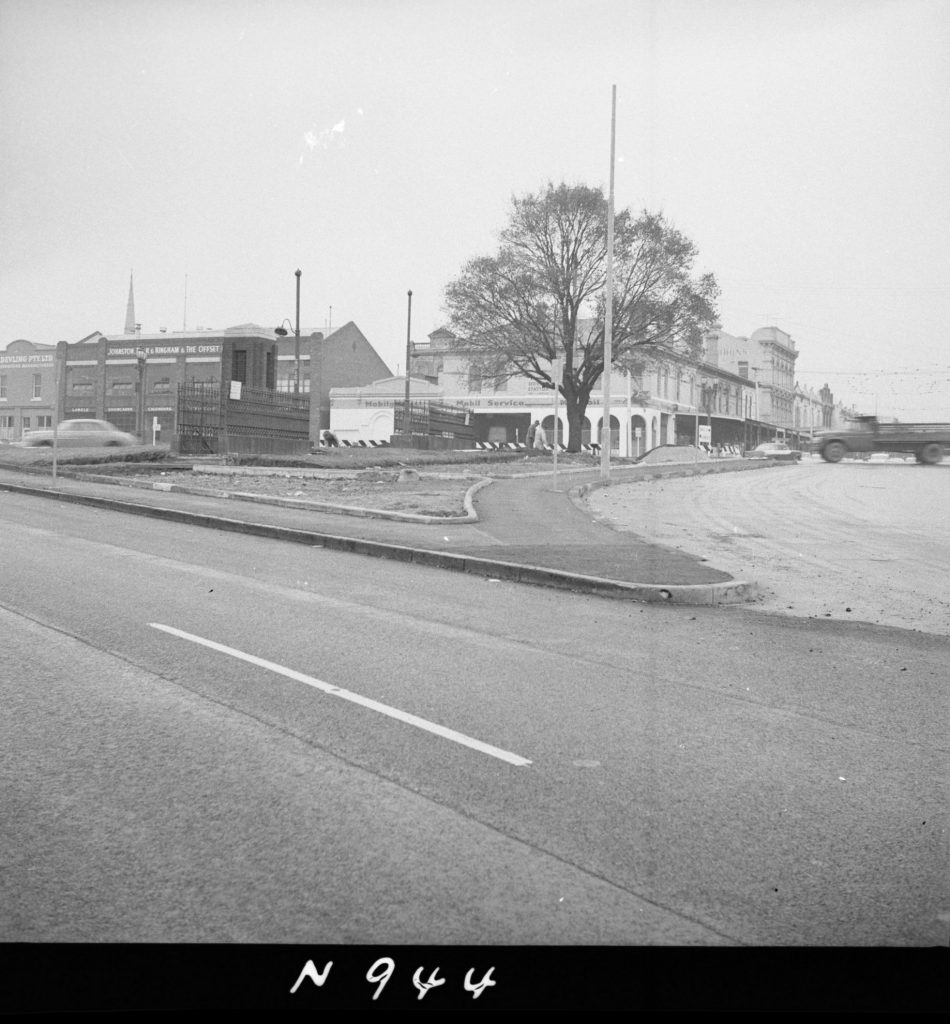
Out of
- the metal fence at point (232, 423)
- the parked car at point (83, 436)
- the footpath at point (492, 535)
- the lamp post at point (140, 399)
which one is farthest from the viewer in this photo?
the lamp post at point (140, 399)

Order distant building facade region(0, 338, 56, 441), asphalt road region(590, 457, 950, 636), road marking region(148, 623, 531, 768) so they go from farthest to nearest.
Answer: distant building facade region(0, 338, 56, 441) → asphalt road region(590, 457, 950, 636) → road marking region(148, 623, 531, 768)

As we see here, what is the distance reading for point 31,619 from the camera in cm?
782

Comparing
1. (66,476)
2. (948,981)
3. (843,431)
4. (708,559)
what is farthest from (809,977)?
(843,431)

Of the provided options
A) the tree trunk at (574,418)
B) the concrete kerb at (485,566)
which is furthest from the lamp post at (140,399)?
the concrete kerb at (485,566)

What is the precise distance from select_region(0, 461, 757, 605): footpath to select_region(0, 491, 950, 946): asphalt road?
2.15m

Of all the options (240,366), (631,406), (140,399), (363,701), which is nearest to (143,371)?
(140,399)

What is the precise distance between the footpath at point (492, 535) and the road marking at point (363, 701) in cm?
447

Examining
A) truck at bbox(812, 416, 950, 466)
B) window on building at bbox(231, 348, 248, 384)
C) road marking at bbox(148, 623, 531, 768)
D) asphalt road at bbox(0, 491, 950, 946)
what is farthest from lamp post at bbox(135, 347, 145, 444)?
road marking at bbox(148, 623, 531, 768)

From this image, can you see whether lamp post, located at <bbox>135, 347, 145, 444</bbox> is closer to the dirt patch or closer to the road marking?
the dirt patch

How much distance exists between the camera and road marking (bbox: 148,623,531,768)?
4766 millimetres

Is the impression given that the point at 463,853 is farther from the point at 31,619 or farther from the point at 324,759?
the point at 31,619

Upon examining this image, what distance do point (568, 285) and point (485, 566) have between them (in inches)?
1660

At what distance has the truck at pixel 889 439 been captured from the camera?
4331 cm

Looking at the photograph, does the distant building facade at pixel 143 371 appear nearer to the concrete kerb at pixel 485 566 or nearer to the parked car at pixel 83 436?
the parked car at pixel 83 436
